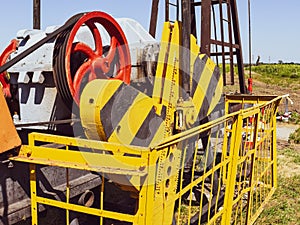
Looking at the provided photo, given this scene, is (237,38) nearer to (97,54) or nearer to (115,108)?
(97,54)

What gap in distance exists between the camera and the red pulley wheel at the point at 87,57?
2736 millimetres

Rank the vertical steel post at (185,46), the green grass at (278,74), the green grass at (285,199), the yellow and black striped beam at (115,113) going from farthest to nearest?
1. the green grass at (278,74)
2. the green grass at (285,199)
3. the vertical steel post at (185,46)
4. the yellow and black striped beam at (115,113)

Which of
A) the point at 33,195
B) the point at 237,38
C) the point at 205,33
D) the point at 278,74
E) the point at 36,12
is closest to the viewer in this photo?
the point at 33,195

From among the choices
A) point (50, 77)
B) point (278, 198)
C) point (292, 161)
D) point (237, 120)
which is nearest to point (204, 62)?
point (237, 120)

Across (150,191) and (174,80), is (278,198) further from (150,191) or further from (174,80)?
(150,191)

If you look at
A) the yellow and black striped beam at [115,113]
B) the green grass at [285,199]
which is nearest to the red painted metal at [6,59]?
the yellow and black striped beam at [115,113]

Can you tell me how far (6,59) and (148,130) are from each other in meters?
1.56

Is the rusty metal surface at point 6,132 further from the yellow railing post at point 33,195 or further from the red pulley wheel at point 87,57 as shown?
the red pulley wheel at point 87,57

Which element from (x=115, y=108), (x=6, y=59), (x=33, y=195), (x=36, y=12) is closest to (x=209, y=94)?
(x=115, y=108)

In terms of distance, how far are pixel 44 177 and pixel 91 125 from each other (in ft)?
1.42

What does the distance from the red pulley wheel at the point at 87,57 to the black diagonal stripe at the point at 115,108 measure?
42cm

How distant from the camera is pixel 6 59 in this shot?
346 cm

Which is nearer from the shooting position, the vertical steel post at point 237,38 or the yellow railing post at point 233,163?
the yellow railing post at point 233,163

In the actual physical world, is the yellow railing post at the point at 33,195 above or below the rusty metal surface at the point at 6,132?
below
